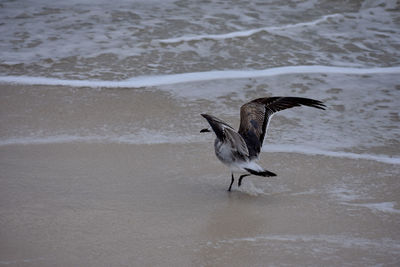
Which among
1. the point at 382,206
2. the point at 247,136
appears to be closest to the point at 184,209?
the point at 247,136

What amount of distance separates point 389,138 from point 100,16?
595 centimetres

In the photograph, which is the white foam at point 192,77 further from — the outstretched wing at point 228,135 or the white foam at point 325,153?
the outstretched wing at point 228,135

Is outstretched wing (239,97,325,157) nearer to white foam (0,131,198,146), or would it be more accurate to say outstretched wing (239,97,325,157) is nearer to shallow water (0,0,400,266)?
shallow water (0,0,400,266)

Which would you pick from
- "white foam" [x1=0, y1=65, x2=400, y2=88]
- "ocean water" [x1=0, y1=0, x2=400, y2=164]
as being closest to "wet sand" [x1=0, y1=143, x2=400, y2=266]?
"ocean water" [x1=0, y1=0, x2=400, y2=164]

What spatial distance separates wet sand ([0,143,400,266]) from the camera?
360 centimetres

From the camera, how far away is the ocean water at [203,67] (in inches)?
227

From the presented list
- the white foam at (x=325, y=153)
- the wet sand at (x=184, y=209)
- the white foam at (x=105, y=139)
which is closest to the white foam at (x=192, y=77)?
the white foam at (x=105, y=139)

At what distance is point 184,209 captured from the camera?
4.29 metres

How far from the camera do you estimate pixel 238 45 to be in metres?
8.86

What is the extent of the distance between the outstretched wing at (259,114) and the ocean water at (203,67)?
50cm

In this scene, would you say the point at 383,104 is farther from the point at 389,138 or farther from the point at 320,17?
the point at 320,17

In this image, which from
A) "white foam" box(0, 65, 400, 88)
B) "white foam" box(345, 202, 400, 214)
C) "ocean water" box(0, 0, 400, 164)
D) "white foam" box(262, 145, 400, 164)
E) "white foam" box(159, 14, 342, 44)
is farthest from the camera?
"white foam" box(159, 14, 342, 44)

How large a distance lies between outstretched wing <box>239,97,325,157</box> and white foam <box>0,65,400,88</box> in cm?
211

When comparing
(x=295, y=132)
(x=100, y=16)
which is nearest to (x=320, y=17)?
(x=100, y=16)
